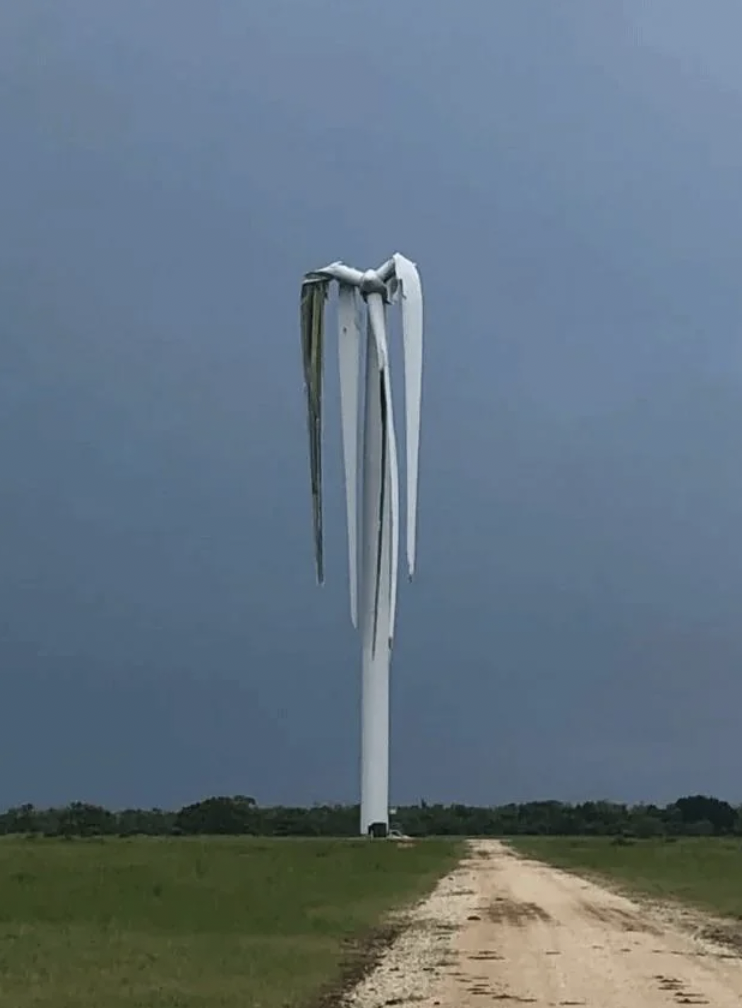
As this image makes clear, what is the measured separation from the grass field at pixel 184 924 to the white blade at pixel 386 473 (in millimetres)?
14448

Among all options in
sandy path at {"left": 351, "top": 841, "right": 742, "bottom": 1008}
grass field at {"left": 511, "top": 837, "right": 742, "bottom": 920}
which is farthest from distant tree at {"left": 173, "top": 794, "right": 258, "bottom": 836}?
sandy path at {"left": 351, "top": 841, "right": 742, "bottom": 1008}

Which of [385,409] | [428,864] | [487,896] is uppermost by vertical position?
[385,409]

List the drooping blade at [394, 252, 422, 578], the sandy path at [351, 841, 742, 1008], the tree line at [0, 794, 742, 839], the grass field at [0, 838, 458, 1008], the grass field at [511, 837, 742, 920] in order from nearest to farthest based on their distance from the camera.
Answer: the sandy path at [351, 841, 742, 1008], the grass field at [0, 838, 458, 1008], the grass field at [511, 837, 742, 920], the drooping blade at [394, 252, 422, 578], the tree line at [0, 794, 742, 839]

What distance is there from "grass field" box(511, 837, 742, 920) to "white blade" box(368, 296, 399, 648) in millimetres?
15839

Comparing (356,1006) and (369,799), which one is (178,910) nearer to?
(356,1006)

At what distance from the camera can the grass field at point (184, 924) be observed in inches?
986

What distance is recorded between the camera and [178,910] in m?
41.5

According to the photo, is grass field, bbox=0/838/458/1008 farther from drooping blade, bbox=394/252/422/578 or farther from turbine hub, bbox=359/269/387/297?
turbine hub, bbox=359/269/387/297

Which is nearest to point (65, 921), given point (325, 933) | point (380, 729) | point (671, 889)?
point (325, 933)

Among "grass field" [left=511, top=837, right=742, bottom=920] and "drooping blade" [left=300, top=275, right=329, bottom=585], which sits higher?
"drooping blade" [left=300, top=275, right=329, bottom=585]

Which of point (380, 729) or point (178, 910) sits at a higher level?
point (380, 729)

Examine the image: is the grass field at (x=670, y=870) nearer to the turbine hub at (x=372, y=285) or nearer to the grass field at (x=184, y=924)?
the grass field at (x=184, y=924)

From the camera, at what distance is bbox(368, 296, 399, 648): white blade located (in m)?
77.8

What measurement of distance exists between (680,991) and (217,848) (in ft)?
209
